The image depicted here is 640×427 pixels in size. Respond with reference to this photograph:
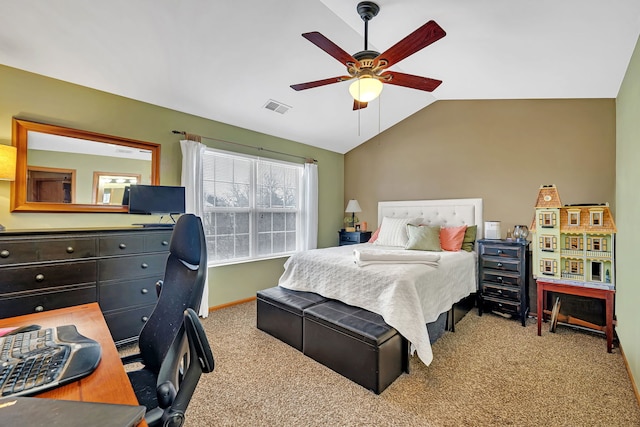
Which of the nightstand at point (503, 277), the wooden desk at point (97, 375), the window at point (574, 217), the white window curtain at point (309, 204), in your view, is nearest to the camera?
the wooden desk at point (97, 375)

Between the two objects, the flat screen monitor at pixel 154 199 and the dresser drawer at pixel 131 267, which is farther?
the flat screen monitor at pixel 154 199

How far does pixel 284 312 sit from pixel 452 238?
2303 millimetres

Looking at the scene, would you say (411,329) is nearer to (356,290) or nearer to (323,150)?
(356,290)

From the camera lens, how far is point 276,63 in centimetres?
286

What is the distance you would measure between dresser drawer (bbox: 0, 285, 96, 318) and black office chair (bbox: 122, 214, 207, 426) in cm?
139

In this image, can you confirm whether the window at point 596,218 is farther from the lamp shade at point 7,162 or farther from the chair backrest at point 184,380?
the lamp shade at point 7,162

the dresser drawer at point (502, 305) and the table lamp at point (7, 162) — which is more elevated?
the table lamp at point (7, 162)

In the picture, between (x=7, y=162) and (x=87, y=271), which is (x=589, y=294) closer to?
(x=87, y=271)

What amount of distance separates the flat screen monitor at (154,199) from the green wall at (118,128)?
31 cm

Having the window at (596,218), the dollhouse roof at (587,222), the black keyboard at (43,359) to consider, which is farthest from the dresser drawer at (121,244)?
the window at (596,218)

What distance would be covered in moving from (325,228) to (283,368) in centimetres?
298

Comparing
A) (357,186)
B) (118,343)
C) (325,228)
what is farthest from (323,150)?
(118,343)

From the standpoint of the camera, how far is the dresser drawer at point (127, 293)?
7.89 ft

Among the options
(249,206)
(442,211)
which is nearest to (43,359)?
(249,206)
